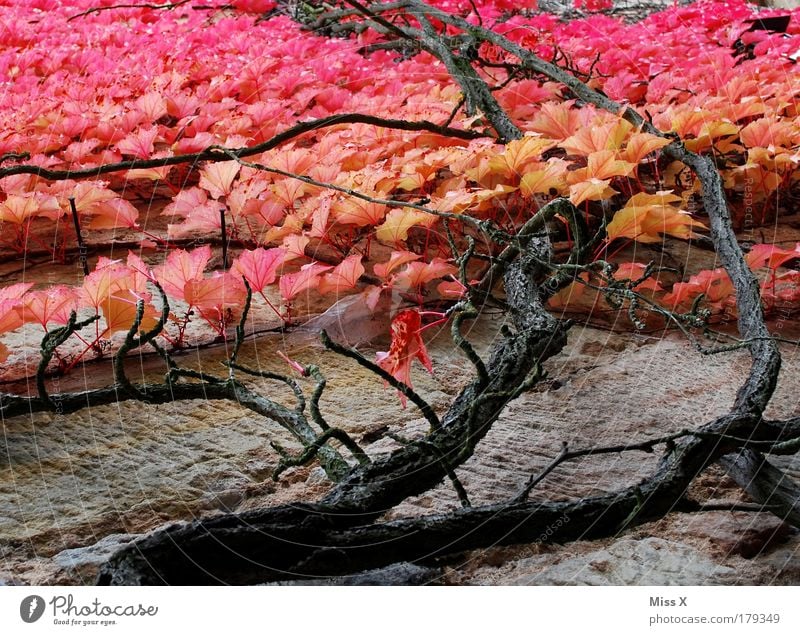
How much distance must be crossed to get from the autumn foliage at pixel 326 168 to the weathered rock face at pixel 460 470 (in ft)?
0.22

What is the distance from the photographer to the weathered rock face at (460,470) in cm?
50

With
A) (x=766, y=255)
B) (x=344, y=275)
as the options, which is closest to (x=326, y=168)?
(x=344, y=275)

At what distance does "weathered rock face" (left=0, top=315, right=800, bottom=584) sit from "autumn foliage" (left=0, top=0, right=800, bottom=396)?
2.6 inches

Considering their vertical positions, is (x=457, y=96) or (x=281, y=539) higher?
(x=457, y=96)

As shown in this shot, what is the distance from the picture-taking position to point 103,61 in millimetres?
1323

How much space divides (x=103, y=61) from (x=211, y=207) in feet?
2.24

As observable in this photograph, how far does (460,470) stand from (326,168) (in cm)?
40

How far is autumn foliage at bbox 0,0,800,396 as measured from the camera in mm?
696

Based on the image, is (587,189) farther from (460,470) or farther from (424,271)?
(460,470)

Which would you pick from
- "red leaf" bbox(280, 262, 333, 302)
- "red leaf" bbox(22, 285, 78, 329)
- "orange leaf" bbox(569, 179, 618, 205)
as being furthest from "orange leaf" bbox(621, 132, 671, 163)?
"red leaf" bbox(22, 285, 78, 329)

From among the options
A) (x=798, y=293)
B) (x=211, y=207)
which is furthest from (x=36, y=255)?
(x=798, y=293)

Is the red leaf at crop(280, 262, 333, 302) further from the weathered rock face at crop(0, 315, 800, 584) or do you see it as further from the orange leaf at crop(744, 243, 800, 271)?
the orange leaf at crop(744, 243, 800, 271)

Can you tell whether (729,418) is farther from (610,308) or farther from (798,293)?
(798,293)

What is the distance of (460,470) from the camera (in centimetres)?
58
